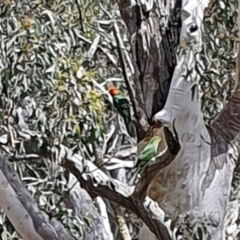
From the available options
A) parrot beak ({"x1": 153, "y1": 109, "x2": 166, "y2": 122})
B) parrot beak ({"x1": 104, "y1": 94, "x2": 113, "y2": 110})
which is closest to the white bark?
parrot beak ({"x1": 153, "y1": 109, "x2": 166, "y2": 122})

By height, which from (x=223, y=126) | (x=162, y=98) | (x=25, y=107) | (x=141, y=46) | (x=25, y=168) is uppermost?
(x=141, y=46)

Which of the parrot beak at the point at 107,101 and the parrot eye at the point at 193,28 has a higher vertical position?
the parrot eye at the point at 193,28

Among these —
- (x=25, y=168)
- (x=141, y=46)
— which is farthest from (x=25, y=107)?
(x=141, y=46)

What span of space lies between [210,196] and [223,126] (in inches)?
7.4

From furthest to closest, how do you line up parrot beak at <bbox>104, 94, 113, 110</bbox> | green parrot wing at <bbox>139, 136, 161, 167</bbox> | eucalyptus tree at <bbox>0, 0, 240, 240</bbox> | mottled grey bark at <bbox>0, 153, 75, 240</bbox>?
1. parrot beak at <bbox>104, 94, 113, 110</bbox>
2. mottled grey bark at <bbox>0, 153, 75, 240</bbox>
3. eucalyptus tree at <bbox>0, 0, 240, 240</bbox>
4. green parrot wing at <bbox>139, 136, 161, 167</bbox>

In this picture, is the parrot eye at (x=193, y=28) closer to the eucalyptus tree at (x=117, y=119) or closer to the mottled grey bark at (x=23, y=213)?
the eucalyptus tree at (x=117, y=119)

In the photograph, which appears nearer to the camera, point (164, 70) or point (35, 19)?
point (164, 70)

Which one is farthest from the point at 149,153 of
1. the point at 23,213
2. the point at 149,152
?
the point at 23,213

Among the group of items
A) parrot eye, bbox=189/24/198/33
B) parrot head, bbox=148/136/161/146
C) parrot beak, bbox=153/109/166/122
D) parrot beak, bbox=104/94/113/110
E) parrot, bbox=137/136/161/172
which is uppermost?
parrot eye, bbox=189/24/198/33

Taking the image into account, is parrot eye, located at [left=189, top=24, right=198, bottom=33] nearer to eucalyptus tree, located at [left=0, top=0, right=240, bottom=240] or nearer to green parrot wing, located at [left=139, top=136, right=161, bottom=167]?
eucalyptus tree, located at [left=0, top=0, right=240, bottom=240]

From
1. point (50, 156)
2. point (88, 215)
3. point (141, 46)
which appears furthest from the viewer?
point (50, 156)

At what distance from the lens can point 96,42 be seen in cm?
284

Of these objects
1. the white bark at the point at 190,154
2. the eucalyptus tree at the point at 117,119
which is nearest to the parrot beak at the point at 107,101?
the eucalyptus tree at the point at 117,119

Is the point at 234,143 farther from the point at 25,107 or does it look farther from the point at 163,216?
the point at 25,107
